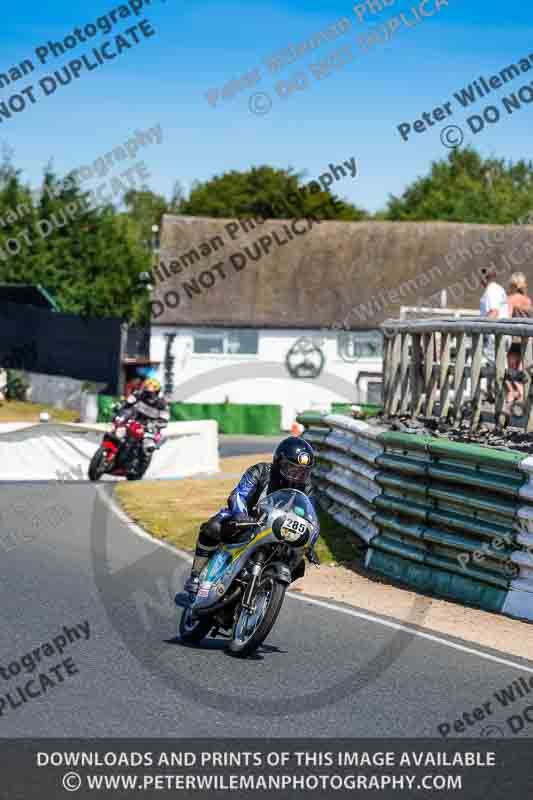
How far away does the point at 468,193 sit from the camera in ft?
286

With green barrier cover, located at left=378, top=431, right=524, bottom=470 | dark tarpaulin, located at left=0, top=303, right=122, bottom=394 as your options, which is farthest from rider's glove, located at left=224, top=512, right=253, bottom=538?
dark tarpaulin, located at left=0, top=303, right=122, bottom=394

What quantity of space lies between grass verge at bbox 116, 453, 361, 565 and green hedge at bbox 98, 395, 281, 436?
66.7 ft

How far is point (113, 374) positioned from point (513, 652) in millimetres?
35073

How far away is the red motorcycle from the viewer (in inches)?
910

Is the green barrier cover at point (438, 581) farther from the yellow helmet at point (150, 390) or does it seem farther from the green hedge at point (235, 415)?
the green hedge at point (235, 415)

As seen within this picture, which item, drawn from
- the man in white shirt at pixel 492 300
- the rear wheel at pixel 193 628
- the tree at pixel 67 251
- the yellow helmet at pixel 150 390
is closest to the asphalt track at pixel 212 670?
the rear wheel at pixel 193 628

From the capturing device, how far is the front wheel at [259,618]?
28.8ft

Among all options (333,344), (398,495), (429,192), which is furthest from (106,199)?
(398,495)

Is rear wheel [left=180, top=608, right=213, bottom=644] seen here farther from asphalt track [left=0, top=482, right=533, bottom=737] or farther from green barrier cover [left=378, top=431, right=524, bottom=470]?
green barrier cover [left=378, top=431, right=524, bottom=470]

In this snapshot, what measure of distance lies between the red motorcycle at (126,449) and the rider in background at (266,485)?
1336 centimetres

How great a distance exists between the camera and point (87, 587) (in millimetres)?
12086

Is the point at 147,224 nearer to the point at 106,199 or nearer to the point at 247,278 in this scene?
the point at 106,199

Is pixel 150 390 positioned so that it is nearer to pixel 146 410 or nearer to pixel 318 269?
pixel 146 410
